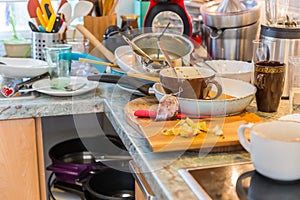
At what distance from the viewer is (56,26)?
6.02 ft

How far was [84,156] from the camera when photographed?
1978 millimetres

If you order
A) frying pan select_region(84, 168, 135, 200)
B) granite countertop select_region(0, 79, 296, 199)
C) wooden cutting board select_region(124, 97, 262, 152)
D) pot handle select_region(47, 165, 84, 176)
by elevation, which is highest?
wooden cutting board select_region(124, 97, 262, 152)

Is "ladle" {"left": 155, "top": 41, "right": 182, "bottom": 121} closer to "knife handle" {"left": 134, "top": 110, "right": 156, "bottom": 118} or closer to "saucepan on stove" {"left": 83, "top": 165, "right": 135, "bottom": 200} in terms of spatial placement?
"knife handle" {"left": 134, "top": 110, "right": 156, "bottom": 118}

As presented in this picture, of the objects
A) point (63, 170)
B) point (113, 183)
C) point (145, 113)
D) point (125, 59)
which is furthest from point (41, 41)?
point (145, 113)

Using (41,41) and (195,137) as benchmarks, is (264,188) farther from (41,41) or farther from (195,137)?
(41,41)

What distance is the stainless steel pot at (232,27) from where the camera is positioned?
1.80m

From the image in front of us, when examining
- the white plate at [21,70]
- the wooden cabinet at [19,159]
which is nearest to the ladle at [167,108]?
the wooden cabinet at [19,159]

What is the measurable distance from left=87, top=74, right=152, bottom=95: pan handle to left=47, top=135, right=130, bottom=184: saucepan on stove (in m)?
0.31

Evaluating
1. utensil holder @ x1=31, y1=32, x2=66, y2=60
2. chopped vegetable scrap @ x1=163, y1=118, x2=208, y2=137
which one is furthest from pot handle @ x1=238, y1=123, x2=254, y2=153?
utensil holder @ x1=31, y1=32, x2=66, y2=60

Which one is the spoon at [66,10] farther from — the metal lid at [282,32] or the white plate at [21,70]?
the metal lid at [282,32]

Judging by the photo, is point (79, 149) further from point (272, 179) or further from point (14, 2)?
point (272, 179)

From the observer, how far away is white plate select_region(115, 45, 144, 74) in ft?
5.00

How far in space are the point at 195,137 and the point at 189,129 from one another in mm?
24

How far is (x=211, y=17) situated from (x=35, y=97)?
758mm
